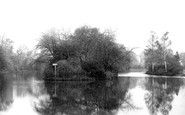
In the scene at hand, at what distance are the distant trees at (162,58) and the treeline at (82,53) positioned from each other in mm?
17256

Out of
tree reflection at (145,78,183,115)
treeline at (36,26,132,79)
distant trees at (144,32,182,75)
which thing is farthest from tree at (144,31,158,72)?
tree reflection at (145,78,183,115)

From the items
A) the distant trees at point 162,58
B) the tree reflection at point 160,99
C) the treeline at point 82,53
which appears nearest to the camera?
the tree reflection at point 160,99

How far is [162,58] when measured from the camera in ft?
179

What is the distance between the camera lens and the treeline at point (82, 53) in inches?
1233

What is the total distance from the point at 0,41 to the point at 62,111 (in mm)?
52825

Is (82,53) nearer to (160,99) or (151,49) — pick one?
(160,99)

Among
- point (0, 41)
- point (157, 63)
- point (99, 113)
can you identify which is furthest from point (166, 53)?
point (99, 113)

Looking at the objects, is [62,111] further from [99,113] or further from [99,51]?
[99,51]

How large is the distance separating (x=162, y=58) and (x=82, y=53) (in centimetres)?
2679

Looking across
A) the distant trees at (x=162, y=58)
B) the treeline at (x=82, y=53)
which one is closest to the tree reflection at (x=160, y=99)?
the treeline at (x=82, y=53)

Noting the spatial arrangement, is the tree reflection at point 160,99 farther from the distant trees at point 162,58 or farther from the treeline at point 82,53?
the distant trees at point 162,58

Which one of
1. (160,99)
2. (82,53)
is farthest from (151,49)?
(160,99)

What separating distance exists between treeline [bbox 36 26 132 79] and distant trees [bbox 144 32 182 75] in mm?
17256

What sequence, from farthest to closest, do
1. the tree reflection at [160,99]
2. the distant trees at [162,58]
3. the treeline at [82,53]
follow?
the distant trees at [162,58], the treeline at [82,53], the tree reflection at [160,99]
